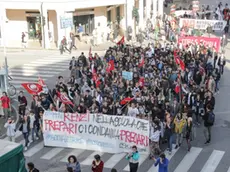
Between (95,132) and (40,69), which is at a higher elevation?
(40,69)

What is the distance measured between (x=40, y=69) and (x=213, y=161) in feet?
54.0

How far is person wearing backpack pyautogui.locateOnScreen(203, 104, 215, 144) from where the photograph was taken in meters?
15.5

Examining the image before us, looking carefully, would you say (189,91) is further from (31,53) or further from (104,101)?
(31,53)

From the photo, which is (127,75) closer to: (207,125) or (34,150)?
(207,125)

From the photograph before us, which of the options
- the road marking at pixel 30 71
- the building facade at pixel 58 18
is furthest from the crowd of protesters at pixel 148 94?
the building facade at pixel 58 18

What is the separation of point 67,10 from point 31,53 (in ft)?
14.5

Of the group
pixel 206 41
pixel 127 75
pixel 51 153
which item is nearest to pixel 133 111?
pixel 51 153

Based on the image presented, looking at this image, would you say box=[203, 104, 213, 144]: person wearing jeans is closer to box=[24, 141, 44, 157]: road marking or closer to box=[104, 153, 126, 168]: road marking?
box=[104, 153, 126, 168]: road marking

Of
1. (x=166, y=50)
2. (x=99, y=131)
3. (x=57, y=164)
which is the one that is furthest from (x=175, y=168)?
(x=166, y=50)

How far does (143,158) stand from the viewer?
14.8m

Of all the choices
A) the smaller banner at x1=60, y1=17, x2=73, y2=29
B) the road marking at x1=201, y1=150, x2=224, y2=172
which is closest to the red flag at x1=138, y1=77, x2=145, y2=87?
the road marking at x1=201, y1=150, x2=224, y2=172

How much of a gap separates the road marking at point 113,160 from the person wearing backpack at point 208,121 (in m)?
3.14

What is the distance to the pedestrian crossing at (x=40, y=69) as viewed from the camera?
86.5ft

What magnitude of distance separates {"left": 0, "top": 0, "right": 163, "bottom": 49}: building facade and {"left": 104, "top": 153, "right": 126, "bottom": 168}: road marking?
19.3 metres
